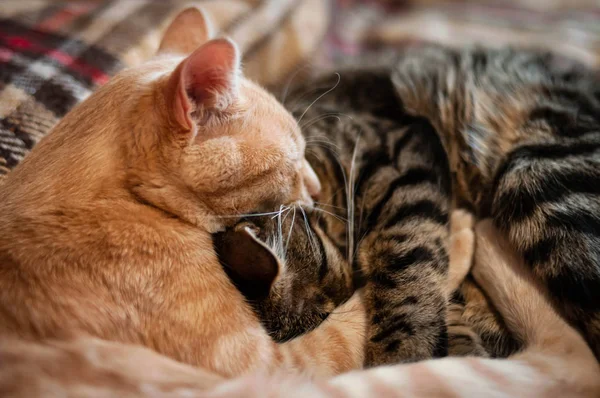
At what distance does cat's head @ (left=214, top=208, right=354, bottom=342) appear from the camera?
42.1 inches

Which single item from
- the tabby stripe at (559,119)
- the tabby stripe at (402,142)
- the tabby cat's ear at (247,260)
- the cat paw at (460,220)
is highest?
the tabby cat's ear at (247,260)

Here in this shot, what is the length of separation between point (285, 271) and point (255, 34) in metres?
1.25

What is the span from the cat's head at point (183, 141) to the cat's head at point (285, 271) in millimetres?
83

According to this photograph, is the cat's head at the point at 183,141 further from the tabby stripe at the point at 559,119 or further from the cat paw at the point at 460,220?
the tabby stripe at the point at 559,119

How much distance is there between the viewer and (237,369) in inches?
40.8

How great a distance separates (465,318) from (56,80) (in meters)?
1.46

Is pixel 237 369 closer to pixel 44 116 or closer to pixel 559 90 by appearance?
pixel 44 116

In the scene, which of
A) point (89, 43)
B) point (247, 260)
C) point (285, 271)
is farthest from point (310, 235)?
point (89, 43)

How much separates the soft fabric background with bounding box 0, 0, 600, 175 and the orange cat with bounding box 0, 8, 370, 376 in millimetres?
382

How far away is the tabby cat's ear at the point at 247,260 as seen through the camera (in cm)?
103

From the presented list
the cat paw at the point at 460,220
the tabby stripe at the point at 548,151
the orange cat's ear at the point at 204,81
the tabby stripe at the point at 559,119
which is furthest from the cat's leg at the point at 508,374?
the orange cat's ear at the point at 204,81

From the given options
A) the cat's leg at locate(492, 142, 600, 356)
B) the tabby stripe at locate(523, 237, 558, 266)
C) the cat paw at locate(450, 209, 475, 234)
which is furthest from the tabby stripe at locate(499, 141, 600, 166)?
the tabby stripe at locate(523, 237, 558, 266)

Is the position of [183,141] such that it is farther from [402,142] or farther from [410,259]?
[402,142]

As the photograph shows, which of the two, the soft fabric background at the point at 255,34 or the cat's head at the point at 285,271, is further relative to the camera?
the soft fabric background at the point at 255,34
